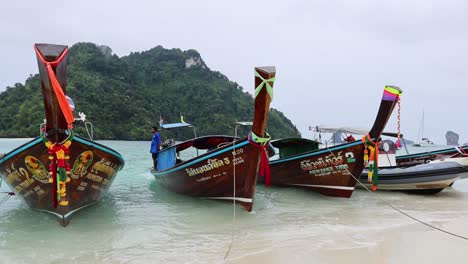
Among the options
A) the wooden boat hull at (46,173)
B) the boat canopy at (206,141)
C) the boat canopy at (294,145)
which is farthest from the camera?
the boat canopy at (294,145)

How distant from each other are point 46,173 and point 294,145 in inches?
282

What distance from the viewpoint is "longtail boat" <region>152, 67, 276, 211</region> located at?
5.69 metres

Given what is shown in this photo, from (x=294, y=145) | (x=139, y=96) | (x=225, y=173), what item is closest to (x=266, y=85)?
(x=225, y=173)

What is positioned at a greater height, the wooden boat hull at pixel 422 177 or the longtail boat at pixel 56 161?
the longtail boat at pixel 56 161

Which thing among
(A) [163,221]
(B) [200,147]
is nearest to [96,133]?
(B) [200,147]

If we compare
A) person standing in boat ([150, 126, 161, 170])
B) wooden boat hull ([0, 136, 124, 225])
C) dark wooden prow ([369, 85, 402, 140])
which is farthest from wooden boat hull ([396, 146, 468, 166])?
wooden boat hull ([0, 136, 124, 225])

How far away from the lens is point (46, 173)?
5320 millimetres

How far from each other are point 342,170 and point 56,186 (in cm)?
581

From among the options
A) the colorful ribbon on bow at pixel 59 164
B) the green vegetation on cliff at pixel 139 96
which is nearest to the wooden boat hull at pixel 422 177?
the colorful ribbon on bow at pixel 59 164

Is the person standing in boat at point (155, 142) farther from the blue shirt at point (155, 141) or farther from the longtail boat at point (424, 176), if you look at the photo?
the longtail boat at point (424, 176)

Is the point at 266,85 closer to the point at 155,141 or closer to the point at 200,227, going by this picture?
the point at 200,227

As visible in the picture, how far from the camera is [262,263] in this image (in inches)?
162

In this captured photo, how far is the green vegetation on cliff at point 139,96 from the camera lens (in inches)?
1672

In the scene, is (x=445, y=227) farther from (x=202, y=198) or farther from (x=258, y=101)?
(x=202, y=198)
